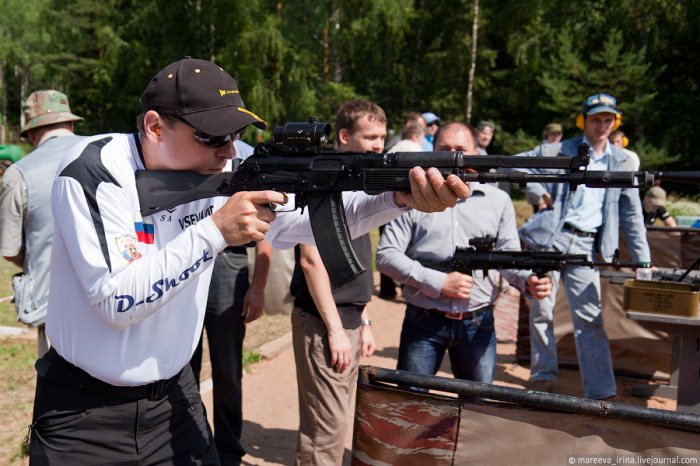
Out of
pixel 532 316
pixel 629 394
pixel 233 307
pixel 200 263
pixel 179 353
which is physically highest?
pixel 200 263

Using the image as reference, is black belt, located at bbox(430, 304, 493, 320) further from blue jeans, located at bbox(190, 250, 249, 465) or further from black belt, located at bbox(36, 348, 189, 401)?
black belt, located at bbox(36, 348, 189, 401)

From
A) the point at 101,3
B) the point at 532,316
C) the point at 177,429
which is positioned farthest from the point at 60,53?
the point at 177,429

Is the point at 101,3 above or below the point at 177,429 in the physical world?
above

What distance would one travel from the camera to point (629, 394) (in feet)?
21.8

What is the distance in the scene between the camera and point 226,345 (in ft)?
14.9

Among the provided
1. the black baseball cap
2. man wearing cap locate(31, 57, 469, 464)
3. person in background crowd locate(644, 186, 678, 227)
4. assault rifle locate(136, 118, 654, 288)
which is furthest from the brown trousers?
person in background crowd locate(644, 186, 678, 227)

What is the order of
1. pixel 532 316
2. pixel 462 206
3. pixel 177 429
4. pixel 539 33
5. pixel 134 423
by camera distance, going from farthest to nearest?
1. pixel 539 33
2. pixel 532 316
3. pixel 462 206
4. pixel 177 429
5. pixel 134 423

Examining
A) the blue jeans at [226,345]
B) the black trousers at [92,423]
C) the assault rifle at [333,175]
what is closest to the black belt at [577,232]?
the blue jeans at [226,345]

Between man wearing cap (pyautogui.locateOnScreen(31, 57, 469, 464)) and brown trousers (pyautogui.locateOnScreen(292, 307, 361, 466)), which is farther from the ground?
man wearing cap (pyautogui.locateOnScreen(31, 57, 469, 464))

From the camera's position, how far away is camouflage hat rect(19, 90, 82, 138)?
4586 millimetres

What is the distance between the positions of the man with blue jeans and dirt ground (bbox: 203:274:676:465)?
145 cm

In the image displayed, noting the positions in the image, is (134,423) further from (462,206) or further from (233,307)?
(462,206)

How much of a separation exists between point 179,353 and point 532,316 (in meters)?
4.82

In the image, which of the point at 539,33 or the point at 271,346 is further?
the point at 539,33
